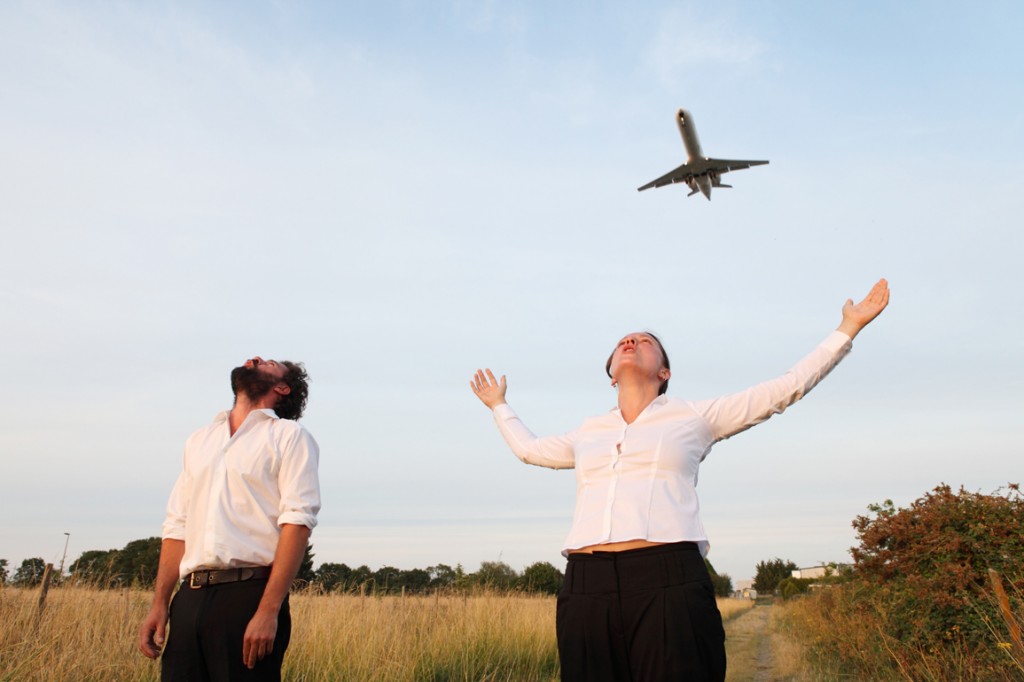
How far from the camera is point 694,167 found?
21609 millimetres

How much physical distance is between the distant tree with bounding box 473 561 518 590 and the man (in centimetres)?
807

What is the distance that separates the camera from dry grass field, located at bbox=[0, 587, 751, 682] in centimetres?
529

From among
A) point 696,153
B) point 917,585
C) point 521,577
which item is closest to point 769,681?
point 917,585

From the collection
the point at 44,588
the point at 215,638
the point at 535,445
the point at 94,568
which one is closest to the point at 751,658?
the point at 94,568

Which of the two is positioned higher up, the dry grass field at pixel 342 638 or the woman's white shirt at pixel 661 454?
the woman's white shirt at pixel 661 454

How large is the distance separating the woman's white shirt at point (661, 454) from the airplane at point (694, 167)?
19.0 m

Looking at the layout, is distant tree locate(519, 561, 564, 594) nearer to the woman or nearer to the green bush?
the green bush

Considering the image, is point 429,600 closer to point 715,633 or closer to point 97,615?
point 97,615

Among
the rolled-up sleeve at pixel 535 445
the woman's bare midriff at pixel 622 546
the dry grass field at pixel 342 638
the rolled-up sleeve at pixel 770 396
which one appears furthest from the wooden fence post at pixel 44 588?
the rolled-up sleeve at pixel 770 396

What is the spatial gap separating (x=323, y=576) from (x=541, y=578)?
7451mm

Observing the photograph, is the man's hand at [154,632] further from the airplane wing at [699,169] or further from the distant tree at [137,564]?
the airplane wing at [699,169]

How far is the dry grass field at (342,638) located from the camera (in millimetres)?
5285

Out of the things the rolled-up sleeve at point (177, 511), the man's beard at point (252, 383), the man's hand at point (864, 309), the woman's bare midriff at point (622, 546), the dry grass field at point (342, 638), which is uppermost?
the man's hand at point (864, 309)

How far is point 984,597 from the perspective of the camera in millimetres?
7145
